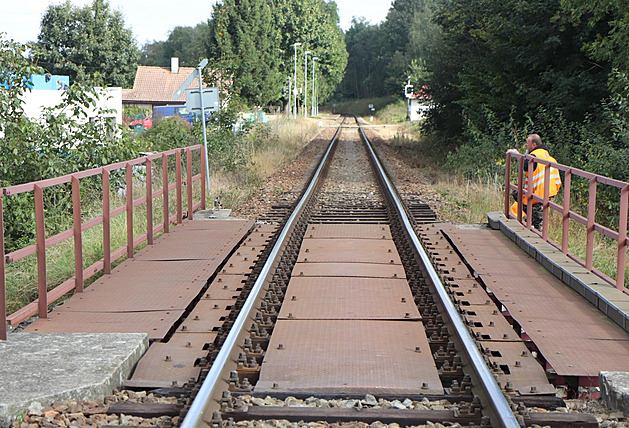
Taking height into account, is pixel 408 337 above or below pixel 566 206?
below

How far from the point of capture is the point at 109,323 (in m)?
6.40

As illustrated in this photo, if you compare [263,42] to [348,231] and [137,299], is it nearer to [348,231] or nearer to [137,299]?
[348,231]

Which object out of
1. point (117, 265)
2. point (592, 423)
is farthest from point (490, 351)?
point (117, 265)

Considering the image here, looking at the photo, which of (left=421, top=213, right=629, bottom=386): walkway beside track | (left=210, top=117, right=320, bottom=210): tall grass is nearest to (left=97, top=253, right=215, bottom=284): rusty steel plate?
(left=421, top=213, right=629, bottom=386): walkway beside track

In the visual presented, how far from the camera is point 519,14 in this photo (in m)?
18.5

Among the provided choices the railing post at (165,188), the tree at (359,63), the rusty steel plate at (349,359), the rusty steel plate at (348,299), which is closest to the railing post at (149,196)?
the railing post at (165,188)

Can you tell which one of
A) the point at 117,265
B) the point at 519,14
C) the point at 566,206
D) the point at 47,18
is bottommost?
the point at 117,265

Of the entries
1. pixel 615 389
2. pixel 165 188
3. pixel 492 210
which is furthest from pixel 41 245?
pixel 492 210

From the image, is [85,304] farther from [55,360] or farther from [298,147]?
[298,147]

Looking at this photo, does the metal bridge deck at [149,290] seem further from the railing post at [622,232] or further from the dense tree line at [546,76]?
the dense tree line at [546,76]

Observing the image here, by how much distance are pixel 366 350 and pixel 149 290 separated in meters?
2.86

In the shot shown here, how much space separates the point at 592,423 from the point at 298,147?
2988cm

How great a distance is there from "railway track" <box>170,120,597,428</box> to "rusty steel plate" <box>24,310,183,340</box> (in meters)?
0.54

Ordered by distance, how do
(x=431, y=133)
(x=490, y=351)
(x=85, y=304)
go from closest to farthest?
(x=490, y=351), (x=85, y=304), (x=431, y=133)
